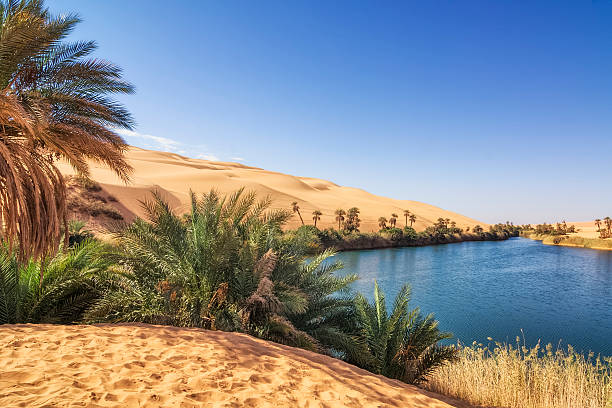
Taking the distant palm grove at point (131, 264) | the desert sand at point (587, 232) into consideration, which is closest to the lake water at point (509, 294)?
the distant palm grove at point (131, 264)

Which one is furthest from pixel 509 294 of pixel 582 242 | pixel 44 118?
pixel 582 242

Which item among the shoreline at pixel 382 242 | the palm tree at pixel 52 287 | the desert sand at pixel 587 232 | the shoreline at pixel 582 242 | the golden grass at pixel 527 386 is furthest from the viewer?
the desert sand at pixel 587 232

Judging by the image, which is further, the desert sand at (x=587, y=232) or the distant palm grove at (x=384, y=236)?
the desert sand at (x=587, y=232)

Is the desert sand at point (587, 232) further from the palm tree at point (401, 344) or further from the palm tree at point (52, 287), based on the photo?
the palm tree at point (52, 287)

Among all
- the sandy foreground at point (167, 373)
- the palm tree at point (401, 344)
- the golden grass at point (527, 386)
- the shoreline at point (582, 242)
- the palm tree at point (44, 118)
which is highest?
the palm tree at point (44, 118)

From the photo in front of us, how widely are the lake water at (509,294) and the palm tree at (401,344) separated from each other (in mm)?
A: 6782

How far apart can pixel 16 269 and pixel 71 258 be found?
2.36 feet

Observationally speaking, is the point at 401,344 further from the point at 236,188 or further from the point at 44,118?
the point at 236,188

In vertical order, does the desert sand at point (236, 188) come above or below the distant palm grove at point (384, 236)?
above

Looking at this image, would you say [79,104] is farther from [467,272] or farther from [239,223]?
[467,272]

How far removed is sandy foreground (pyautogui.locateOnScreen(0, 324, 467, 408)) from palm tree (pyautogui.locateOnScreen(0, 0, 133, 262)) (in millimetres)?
1356

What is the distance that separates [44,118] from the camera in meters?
3.99

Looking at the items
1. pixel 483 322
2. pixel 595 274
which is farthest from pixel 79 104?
pixel 595 274

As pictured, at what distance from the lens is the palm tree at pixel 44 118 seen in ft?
13.2
